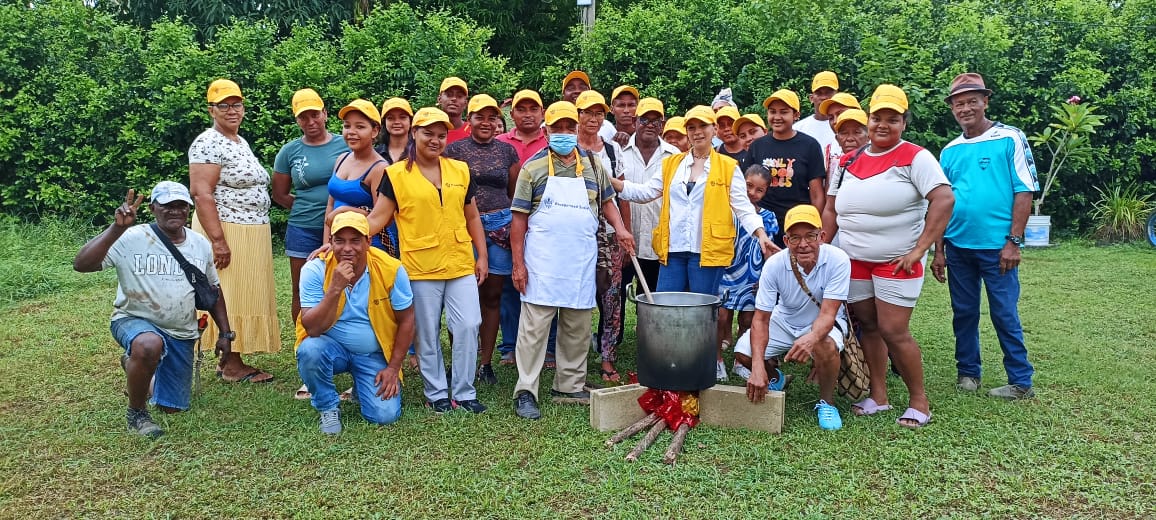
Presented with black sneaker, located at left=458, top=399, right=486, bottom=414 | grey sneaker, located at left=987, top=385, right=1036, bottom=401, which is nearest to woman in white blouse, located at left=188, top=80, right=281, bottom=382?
black sneaker, located at left=458, top=399, right=486, bottom=414

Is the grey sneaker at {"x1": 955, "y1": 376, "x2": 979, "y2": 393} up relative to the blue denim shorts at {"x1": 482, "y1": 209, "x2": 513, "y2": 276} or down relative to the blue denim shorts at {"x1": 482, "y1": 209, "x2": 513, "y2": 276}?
down

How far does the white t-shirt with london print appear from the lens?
15.2 feet

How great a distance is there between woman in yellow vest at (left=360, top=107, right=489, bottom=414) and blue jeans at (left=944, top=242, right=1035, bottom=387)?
9.58 ft

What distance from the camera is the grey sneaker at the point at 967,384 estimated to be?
5473 millimetres

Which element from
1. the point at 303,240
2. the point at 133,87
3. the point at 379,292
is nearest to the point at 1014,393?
the point at 379,292

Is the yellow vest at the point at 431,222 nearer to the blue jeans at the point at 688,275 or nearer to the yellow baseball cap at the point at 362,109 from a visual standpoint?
the yellow baseball cap at the point at 362,109

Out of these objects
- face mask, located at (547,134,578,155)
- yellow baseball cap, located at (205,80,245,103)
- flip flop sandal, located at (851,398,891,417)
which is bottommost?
flip flop sandal, located at (851,398,891,417)

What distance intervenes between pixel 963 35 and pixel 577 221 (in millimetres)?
8714

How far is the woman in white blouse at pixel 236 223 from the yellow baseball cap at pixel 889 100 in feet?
12.2

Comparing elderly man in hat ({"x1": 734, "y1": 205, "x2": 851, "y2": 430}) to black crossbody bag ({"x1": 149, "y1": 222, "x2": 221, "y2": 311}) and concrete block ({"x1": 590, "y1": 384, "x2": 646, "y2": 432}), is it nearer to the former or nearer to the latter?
concrete block ({"x1": 590, "y1": 384, "x2": 646, "y2": 432})

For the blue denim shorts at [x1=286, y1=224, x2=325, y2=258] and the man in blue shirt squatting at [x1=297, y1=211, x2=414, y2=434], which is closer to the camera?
the man in blue shirt squatting at [x1=297, y1=211, x2=414, y2=434]

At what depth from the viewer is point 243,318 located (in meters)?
5.69

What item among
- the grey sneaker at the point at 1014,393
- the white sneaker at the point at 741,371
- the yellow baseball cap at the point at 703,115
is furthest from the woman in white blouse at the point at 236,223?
the grey sneaker at the point at 1014,393

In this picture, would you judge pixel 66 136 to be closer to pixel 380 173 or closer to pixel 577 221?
pixel 380 173
